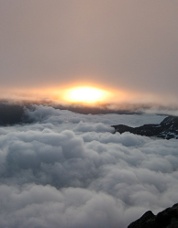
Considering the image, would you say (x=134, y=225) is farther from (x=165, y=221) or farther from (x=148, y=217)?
(x=165, y=221)

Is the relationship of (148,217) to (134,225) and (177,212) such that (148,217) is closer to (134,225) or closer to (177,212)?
(134,225)

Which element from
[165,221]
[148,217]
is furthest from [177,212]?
[148,217]

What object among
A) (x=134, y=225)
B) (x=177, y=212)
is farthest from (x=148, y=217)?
(x=177, y=212)

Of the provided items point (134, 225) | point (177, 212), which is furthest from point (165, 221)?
point (134, 225)

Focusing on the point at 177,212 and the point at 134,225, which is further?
the point at 134,225

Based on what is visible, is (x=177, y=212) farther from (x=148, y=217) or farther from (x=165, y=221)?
(x=148, y=217)

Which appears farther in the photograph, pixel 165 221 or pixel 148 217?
pixel 148 217

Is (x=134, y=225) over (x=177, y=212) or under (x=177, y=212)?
under
